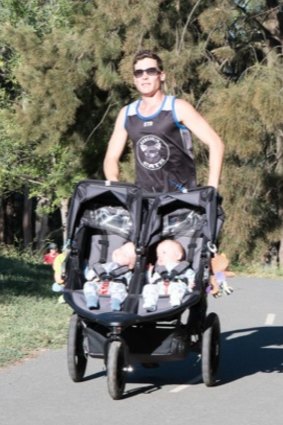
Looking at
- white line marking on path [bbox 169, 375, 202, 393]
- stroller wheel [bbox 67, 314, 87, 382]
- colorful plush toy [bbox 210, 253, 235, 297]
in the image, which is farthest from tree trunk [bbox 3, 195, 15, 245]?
colorful plush toy [bbox 210, 253, 235, 297]

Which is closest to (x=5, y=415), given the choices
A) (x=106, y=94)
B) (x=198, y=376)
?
(x=198, y=376)

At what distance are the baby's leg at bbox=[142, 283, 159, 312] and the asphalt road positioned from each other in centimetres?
64

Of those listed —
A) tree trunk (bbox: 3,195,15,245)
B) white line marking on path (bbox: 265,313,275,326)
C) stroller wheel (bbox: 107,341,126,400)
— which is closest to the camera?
stroller wheel (bbox: 107,341,126,400)

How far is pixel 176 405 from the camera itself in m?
7.45

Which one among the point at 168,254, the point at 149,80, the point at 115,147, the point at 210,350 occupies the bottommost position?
the point at 210,350

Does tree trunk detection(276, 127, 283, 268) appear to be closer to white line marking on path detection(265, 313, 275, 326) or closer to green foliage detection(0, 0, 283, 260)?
green foliage detection(0, 0, 283, 260)

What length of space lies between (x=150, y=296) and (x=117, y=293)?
249 mm

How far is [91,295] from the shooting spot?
773 centimetres

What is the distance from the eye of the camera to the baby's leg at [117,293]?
764 centimetres

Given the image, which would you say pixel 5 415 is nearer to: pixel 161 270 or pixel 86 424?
pixel 86 424

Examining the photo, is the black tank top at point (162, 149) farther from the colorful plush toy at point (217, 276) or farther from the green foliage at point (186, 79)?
the green foliage at point (186, 79)

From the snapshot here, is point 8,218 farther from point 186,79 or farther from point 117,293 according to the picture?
point 117,293

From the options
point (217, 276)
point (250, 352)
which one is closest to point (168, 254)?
point (217, 276)

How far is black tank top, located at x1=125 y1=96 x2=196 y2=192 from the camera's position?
8016mm
